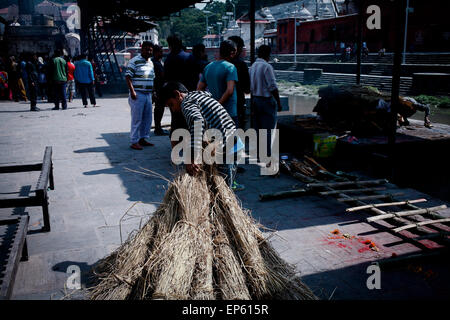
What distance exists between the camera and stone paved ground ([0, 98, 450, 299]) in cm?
301

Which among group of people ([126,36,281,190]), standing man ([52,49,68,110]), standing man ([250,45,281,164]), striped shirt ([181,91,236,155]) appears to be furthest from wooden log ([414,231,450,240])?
standing man ([52,49,68,110])

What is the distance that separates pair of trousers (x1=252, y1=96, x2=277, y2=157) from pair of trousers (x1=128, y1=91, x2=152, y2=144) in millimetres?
2101

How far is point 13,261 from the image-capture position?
2.68 m

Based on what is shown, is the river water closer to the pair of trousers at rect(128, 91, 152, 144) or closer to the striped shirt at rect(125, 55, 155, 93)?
the pair of trousers at rect(128, 91, 152, 144)

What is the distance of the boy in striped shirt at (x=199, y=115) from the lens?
119 inches

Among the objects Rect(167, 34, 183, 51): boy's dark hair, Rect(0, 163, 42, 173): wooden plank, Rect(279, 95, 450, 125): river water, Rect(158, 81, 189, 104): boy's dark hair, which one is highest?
Rect(167, 34, 183, 51): boy's dark hair

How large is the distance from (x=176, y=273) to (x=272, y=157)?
3928 millimetres

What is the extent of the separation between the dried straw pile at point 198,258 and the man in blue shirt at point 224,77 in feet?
7.60

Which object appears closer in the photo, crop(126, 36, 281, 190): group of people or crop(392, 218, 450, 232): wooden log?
crop(126, 36, 281, 190): group of people

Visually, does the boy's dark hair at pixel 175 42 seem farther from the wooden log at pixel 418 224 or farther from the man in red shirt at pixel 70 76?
the man in red shirt at pixel 70 76

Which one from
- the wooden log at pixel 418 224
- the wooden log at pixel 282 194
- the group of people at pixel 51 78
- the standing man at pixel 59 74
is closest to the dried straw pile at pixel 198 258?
the wooden log at pixel 418 224

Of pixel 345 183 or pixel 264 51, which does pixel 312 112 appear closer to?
pixel 264 51

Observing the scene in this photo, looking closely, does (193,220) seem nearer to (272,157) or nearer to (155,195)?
(155,195)
